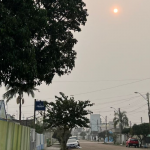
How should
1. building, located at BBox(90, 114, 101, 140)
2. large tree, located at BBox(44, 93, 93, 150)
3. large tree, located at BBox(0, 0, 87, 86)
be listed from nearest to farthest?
large tree, located at BBox(0, 0, 87, 86), large tree, located at BBox(44, 93, 93, 150), building, located at BBox(90, 114, 101, 140)

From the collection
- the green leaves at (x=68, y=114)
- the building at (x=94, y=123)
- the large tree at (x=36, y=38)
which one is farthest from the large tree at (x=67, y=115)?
the building at (x=94, y=123)

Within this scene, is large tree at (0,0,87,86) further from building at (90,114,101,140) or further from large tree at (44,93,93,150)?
building at (90,114,101,140)

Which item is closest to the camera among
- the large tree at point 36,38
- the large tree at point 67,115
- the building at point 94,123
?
the large tree at point 36,38

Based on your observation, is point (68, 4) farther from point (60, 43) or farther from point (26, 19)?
point (26, 19)

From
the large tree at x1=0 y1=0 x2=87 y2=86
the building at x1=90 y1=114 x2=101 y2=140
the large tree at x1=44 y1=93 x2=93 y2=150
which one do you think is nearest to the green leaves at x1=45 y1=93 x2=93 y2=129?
the large tree at x1=44 y1=93 x2=93 y2=150

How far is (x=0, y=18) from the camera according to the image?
9688 millimetres

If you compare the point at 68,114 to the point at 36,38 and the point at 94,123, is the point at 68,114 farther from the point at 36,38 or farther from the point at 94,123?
the point at 94,123

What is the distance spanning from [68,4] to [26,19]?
2830 mm

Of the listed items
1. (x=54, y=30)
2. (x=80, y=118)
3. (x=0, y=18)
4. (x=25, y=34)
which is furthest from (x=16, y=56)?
(x=80, y=118)

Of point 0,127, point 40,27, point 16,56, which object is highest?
point 40,27

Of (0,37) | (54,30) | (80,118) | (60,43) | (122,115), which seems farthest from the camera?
(122,115)

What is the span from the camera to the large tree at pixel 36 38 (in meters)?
9.70

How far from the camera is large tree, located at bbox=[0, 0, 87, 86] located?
9695 mm

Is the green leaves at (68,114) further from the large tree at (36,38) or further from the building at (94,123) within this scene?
the building at (94,123)
